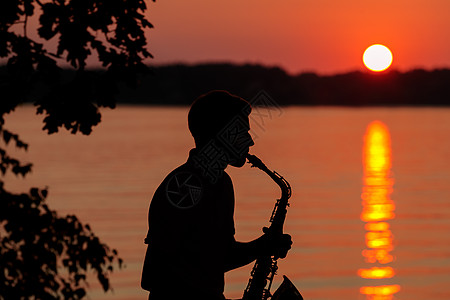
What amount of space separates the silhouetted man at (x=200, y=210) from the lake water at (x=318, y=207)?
1.08 meters

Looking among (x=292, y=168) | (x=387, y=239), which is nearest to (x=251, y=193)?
(x=387, y=239)

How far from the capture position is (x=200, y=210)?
4.66m

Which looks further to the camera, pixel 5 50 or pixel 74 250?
pixel 74 250

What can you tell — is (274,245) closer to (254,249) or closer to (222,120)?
(254,249)

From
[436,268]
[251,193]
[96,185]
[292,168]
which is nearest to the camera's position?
[436,268]

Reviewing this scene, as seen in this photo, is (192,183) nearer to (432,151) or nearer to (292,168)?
(292,168)

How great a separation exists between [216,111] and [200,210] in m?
0.48

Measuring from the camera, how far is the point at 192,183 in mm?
4672

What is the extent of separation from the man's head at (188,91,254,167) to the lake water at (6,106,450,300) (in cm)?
106

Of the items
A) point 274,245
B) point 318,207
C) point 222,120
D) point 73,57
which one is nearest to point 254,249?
point 274,245

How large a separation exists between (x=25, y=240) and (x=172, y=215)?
415cm

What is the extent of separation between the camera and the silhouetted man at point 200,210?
4652 mm

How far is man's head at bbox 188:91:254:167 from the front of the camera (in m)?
4.70

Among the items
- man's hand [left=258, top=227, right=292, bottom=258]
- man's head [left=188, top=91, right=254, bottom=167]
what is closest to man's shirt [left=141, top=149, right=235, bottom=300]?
man's head [left=188, top=91, right=254, bottom=167]
